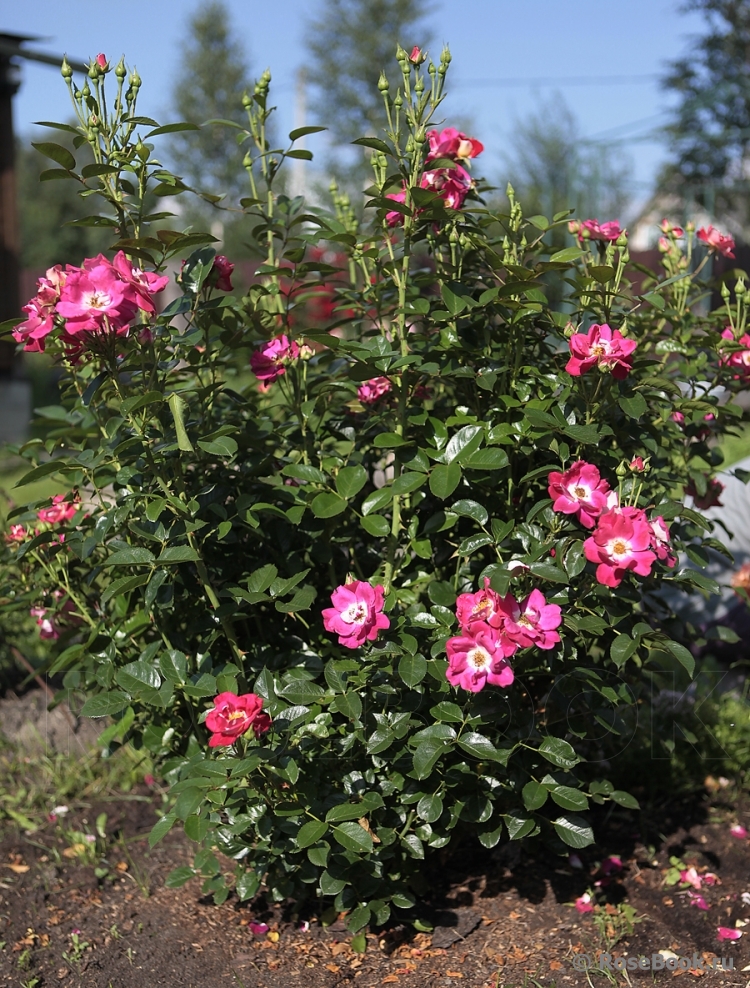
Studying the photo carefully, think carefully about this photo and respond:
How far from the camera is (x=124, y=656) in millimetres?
1930

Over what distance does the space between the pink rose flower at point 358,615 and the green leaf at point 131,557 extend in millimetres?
306

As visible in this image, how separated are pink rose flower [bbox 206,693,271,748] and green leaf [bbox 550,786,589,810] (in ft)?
1.77

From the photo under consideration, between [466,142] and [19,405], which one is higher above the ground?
[466,142]

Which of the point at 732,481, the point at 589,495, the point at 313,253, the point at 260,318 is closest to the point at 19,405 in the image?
the point at 313,253

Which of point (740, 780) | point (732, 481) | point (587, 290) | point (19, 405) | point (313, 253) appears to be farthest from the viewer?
point (313, 253)

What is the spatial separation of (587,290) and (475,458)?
378mm

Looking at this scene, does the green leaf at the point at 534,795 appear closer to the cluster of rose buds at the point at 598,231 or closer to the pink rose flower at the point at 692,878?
the pink rose flower at the point at 692,878

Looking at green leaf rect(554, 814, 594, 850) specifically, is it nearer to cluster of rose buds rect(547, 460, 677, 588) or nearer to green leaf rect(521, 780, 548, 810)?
green leaf rect(521, 780, 548, 810)

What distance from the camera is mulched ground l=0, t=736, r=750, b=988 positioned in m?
1.84

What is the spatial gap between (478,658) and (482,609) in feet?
0.25

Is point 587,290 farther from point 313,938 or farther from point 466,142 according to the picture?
point 313,938

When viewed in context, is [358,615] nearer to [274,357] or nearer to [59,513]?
[274,357]

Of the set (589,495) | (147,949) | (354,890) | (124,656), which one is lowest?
(147,949)

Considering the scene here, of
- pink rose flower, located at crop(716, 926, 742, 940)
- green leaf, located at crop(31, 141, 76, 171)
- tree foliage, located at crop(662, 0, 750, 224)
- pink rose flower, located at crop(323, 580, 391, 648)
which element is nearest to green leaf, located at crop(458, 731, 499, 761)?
pink rose flower, located at crop(323, 580, 391, 648)
